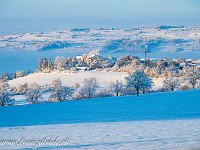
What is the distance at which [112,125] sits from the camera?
11141mm

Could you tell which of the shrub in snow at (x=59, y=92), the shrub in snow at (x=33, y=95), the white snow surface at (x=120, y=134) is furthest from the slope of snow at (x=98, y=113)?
the shrub in snow at (x=33, y=95)

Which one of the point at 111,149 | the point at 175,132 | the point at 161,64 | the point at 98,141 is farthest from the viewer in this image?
the point at 161,64

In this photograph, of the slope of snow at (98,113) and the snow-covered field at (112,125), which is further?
the slope of snow at (98,113)

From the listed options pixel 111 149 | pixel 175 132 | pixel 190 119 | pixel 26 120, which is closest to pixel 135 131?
pixel 175 132

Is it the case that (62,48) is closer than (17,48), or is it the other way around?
(17,48)

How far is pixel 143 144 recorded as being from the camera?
8.09 meters

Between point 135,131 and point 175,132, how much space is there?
60.4 inches

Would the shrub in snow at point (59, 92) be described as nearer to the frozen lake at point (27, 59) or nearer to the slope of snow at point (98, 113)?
the slope of snow at point (98, 113)

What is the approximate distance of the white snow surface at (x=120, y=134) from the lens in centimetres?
801

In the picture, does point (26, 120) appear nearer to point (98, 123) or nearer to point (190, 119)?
point (98, 123)

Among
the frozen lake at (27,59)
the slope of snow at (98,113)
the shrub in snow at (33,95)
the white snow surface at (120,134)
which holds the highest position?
the white snow surface at (120,134)

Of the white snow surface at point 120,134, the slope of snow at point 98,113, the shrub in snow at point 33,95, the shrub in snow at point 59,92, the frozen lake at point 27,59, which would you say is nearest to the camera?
the white snow surface at point 120,134

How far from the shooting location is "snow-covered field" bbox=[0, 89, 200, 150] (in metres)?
8.33

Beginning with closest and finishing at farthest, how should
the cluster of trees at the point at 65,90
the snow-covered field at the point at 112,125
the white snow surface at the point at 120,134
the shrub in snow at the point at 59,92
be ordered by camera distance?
the white snow surface at the point at 120,134 → the snow-covered field at the point at 112,125 → the cluster of trees at the point at 65,90 → the shrub in snow at the point at 59,92
